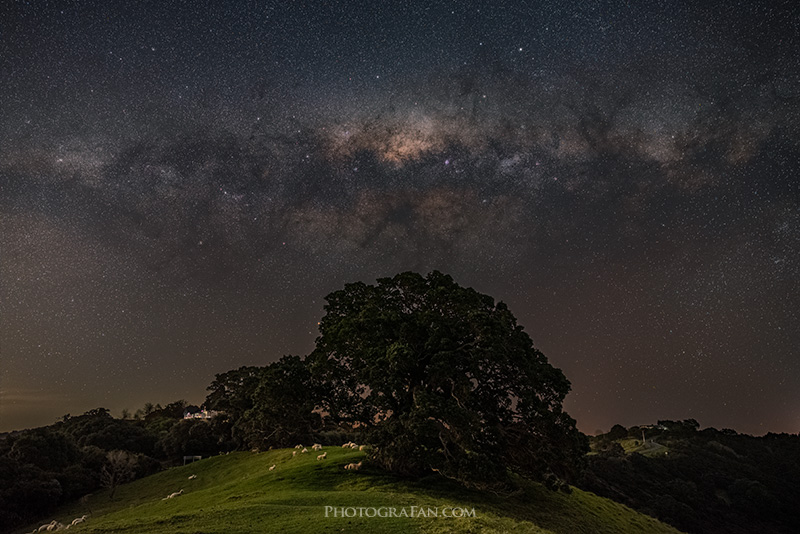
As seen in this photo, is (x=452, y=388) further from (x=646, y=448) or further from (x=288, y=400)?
(x=646, y=448)

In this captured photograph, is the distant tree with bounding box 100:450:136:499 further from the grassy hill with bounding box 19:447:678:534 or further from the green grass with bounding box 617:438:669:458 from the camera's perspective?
the green grass with bounding box 617:438:669:458

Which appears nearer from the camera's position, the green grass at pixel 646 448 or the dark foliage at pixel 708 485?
the dark foliage at pixel 708 485

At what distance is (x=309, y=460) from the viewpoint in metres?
39.5

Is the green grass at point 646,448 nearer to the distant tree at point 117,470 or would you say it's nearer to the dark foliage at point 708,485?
the dark foliage at point 708,485

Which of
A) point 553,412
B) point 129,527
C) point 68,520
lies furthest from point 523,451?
point 68,520

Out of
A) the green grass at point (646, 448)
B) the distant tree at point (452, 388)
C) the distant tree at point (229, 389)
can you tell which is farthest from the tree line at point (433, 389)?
the green grass at point (646, 448)

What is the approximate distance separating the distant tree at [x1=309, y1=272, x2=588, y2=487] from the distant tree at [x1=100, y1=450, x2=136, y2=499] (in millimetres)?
34822

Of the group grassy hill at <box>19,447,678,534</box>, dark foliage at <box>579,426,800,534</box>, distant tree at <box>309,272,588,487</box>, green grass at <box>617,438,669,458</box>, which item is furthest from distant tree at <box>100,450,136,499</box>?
green grass at <box>617,438,669,458</box>

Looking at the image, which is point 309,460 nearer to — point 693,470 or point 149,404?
point 693,470

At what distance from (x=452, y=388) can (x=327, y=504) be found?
1008 cm

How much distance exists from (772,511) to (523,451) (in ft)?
253

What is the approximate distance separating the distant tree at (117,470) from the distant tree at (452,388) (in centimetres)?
3482

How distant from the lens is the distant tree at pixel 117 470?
176ft

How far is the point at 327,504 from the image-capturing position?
2591cm
